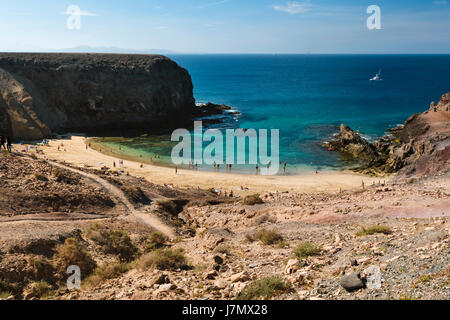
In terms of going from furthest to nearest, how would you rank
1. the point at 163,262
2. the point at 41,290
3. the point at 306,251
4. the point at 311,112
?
the point at 311,112, the point at 163,262, the point at 306,251, the point at 41,290

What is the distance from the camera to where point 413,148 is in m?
33.5

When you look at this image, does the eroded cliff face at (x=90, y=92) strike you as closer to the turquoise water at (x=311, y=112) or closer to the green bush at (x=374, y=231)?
the turquoise water at (x=311, y=112)

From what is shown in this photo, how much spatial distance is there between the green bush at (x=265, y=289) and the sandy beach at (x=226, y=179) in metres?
20.8

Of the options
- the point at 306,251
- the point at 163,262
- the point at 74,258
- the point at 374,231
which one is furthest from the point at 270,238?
the point at 74,258

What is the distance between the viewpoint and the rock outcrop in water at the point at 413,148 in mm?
27234

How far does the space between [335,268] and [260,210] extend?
9822mm

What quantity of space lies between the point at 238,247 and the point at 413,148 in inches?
1072

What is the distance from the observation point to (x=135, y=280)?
34.5ft

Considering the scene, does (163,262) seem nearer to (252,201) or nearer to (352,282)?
(352,282)

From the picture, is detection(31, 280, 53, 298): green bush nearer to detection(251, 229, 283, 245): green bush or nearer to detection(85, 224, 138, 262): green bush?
detection(85, 224, 138, 262): green bush

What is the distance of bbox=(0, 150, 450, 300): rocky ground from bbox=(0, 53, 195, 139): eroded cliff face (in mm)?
33415

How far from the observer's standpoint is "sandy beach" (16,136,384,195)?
3098 cm
